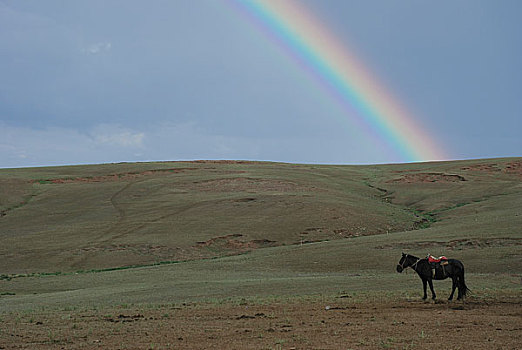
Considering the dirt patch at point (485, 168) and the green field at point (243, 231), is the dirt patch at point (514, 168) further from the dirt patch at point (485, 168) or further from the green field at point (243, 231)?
the dirt patch at point (485, 168)

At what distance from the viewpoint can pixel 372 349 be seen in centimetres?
1182

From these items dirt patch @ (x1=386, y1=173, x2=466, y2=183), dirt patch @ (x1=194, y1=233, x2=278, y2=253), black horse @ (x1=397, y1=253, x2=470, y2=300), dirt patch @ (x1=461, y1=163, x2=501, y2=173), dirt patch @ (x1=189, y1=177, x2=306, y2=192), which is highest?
dirt patch @ (x1=461, y1=163, x2=501, y2=173)

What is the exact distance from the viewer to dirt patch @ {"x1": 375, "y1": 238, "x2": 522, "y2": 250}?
31.3 m

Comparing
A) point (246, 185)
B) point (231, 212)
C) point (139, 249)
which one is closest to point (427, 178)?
point (246, 185)

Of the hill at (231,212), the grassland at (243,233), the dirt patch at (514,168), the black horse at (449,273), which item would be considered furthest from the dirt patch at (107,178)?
the black horse at (449,273)

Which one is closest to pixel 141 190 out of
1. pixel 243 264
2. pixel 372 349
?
pixel 243 264

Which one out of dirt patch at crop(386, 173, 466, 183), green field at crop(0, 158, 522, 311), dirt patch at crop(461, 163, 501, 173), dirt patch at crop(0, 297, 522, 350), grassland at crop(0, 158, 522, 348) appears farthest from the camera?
dirt patch at crop(461, 163, 501, 173)

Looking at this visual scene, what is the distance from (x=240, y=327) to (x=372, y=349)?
4378mm

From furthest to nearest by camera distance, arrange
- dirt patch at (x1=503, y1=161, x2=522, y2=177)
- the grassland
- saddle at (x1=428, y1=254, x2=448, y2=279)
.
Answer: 1. dirt patch at (x1=503, y1=161, x2=522, y2=177)
2. the grassland
3. saddle at (x1=428, y1=254, x2=448, y2=279)

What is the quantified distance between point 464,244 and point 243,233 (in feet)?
56.1

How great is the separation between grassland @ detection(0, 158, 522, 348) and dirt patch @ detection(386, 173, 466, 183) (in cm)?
24

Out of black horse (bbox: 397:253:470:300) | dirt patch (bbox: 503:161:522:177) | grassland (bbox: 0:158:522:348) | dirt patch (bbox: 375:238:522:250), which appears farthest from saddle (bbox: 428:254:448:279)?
dirt patch (bbox: 503:161:522:177)

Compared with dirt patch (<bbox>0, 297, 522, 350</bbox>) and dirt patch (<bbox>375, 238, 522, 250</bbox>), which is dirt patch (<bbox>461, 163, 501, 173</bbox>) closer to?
dirt patch (<bbox>375, 238, 522, 250</bbox>)

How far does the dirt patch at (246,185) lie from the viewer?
59.1 m
